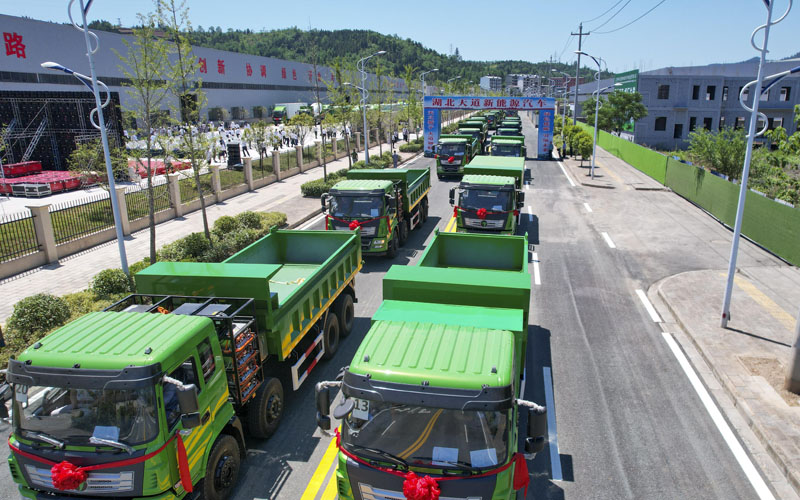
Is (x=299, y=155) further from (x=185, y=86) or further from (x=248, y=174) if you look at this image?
(x=185, y=86)

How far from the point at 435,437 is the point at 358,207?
1206cm

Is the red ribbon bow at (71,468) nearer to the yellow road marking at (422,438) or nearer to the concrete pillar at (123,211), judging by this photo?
the yellow road marking at (422,438)

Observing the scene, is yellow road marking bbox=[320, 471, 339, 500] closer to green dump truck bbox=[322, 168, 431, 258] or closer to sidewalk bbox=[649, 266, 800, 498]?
sidewalk bbox=[649, 266, 800, 498]

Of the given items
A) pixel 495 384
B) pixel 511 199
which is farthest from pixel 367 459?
pixel 511 199

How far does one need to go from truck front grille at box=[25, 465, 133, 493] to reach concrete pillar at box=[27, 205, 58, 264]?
1436 cm

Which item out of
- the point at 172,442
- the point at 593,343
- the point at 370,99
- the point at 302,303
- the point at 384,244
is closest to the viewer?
the point at 172,442

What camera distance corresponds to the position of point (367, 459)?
5328mm

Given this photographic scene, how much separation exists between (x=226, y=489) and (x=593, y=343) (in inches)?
323

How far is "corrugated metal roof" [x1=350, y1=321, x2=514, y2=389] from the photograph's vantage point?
5312mm

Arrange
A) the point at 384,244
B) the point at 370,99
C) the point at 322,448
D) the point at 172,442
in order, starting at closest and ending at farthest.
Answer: the point at 172,442
the point at 322,448
the point at 384,244
the point at 370,99

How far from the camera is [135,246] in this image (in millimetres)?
19969

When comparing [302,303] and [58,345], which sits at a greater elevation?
[58,345]

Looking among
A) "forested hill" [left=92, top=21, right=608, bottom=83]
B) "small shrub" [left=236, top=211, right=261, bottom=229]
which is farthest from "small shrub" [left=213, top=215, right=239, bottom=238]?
"forested hill" [left=92, top=21, right=608, bottom=83]

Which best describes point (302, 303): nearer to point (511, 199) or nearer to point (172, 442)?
point (172, 442)
